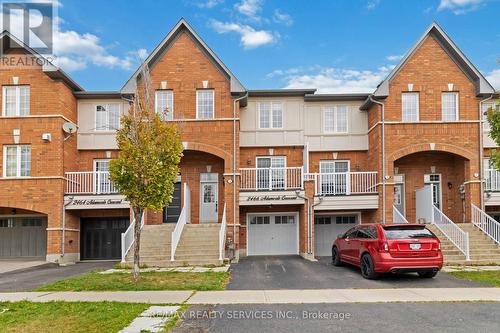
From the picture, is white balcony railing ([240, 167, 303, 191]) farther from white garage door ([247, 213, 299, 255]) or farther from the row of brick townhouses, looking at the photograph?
white garage door ([247, 213, 299, 255])

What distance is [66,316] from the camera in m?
8.07

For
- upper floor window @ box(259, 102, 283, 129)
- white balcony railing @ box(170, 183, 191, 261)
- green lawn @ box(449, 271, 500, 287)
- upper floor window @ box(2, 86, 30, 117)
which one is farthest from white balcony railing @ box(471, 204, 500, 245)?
upper floor window @ box(2, 86, 30, 117)

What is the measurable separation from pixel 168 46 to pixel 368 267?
13.9m

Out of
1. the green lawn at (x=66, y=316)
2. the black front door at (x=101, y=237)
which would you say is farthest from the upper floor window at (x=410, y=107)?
the green lawn at (x=66, y=316)

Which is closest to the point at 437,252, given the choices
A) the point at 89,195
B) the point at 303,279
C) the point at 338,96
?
the point at 303,279

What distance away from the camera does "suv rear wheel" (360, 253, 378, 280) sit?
41.0ft

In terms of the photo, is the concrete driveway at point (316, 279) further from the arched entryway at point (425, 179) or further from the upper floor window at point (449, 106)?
the upper floor window at point (449, 106)

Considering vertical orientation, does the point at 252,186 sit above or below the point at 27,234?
above

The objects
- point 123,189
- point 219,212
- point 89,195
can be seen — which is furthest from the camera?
point 219,212

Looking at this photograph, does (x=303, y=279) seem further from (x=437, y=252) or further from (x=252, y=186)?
(x=252, y=186)

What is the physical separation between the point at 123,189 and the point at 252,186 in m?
8.88

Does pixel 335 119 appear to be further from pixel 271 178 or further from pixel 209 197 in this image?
pixel 209 197

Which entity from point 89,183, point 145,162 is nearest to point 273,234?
point 89,183

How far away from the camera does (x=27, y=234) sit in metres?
21.2
